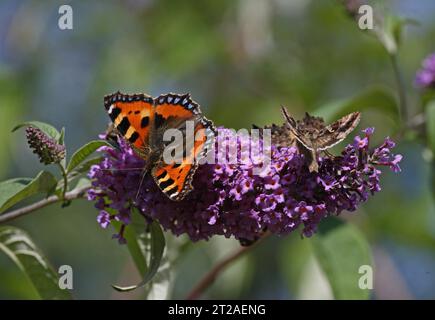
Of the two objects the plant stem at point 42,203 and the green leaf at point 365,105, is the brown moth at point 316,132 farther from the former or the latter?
the plant stem at point 42,203

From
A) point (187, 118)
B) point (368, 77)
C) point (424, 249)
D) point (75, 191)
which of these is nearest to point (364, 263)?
point (187, 118)

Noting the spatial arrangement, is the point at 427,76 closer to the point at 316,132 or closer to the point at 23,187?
the point at 316,132

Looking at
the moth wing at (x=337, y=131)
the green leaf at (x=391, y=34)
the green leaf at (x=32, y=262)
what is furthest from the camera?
the green leaf at (x=391, y=34)

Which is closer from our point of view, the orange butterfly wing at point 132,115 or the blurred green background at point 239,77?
the orange butterfly wing at point 132,115

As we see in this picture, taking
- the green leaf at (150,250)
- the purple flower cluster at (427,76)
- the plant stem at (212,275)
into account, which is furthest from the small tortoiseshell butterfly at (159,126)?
the purple flower cluster at (427,76)

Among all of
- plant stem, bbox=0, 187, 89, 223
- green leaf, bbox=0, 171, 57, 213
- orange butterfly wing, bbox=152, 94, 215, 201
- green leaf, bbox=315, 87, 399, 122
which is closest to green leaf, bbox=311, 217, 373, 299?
green leaf, bbox=315, 87, 399, 122
